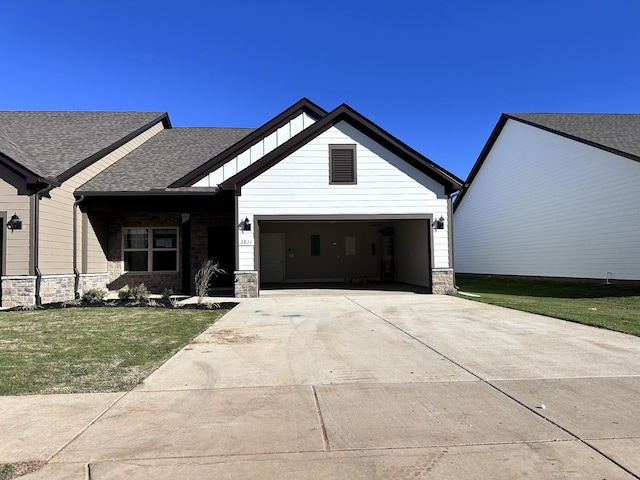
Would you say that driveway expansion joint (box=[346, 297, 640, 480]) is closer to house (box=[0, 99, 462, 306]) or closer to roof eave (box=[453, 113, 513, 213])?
house (box=[0, 99, 462, 306])

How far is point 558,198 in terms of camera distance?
19359 millimetres

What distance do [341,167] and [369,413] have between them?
11639mm

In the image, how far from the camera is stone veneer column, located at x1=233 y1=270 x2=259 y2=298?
14.3 m

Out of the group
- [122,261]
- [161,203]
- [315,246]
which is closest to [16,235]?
[161,203]

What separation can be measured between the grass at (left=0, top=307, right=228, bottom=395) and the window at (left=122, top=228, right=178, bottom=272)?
215 inches

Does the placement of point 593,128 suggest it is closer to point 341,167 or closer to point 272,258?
point 341,167

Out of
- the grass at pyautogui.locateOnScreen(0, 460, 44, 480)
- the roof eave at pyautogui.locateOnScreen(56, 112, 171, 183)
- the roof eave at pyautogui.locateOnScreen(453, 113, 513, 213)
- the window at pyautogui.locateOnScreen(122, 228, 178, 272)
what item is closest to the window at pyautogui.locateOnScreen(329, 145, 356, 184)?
the window at pyautogui.locateOnScreen(122, 228, 178, 272)

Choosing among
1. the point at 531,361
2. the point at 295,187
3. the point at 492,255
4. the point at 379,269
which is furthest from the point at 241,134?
the point at 531,361

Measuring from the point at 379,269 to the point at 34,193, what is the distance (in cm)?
1426

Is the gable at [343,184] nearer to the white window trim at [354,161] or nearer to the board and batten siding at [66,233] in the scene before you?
the white window trim at [354,161]

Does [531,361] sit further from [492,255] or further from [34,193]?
[492,255]

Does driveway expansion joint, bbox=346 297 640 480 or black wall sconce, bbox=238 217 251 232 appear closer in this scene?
driveway expansion joint, bbox=346 297 640 480

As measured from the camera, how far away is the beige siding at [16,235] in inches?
477

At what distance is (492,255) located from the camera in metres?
24.8
